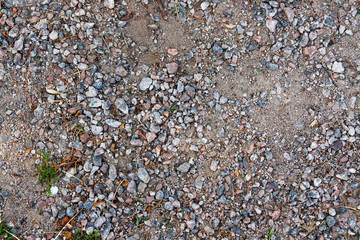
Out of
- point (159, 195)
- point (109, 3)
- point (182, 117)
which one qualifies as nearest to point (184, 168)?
point (159, 195)

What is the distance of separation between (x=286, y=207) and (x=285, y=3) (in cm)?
246

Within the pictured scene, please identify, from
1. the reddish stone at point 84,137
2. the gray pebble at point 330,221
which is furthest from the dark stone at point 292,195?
the reddish stone at point 84,137

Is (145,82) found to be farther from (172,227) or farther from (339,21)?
(339,21)

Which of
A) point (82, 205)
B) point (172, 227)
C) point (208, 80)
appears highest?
point (208, 80)

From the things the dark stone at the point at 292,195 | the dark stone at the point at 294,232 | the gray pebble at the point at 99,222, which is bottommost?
the dark stone at the point at 294,232

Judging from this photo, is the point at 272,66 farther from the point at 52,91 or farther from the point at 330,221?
the point at 52,91

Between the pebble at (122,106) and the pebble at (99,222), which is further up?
the pebble at (122,106)

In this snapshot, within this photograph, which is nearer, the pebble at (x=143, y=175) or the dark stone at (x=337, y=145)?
the pebble at (x=143, y=175)

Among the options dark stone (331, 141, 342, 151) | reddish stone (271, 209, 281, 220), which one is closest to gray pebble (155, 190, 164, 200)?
reddish stone (271, 209, 281, 220)

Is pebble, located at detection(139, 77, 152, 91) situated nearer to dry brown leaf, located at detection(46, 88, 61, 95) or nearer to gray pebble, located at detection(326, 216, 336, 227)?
dry brown leaf, located at detection(46, 88, 61, 95)

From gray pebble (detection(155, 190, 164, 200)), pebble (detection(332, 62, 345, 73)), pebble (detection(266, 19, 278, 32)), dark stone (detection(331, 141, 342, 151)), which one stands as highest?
pebble (detection(266, 19, 278, 32))

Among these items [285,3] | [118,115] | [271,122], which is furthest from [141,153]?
[285,3]

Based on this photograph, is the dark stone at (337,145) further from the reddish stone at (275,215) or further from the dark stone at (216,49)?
the dark stone at (216,49)

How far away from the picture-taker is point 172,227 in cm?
342
